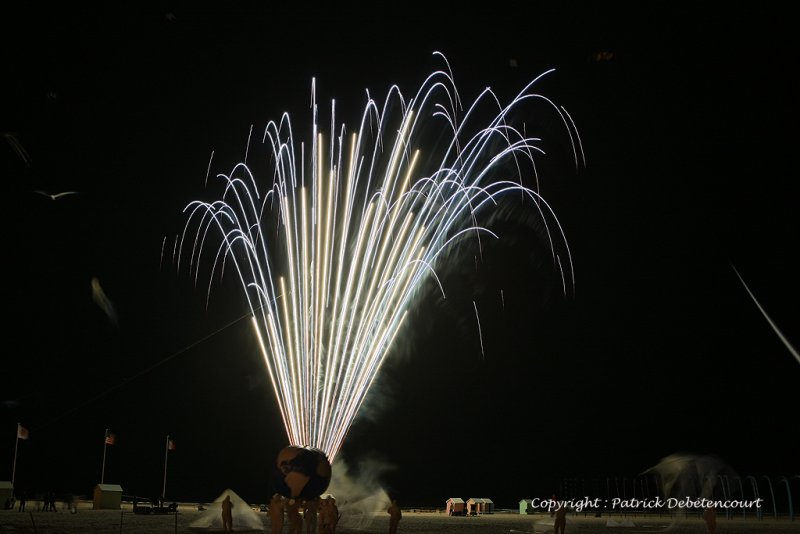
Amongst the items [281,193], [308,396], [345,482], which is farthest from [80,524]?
[345,482]

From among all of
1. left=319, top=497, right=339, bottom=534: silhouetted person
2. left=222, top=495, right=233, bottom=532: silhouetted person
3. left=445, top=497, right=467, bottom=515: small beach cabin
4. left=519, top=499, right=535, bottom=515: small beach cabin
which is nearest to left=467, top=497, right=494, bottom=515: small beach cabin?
left=445, top=497, right=467, bottom=515: small beach cabin

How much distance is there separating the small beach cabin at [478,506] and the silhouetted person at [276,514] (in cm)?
3959

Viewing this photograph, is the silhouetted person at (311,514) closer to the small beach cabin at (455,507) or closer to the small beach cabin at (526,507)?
the small beach cabin at (455,507)

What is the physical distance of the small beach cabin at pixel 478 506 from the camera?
63594 millimetres

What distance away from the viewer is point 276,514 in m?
25.1

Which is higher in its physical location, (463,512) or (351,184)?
(351,184)

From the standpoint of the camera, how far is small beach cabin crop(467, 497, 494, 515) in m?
63.6

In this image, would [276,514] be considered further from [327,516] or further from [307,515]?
[327,516]

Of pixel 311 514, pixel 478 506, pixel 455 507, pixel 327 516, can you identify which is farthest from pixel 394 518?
pixel 478 506

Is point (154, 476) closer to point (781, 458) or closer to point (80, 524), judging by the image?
point (80, 524)

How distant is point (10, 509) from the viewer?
47594 millimetres

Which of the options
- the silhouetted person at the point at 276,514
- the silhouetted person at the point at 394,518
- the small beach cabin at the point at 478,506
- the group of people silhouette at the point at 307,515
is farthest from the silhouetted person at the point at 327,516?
the small beach cabin at the point at 478,506

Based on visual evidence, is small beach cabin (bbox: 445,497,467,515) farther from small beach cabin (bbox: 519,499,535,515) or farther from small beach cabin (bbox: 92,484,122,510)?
small beach cabin (bbox: 92,484,122,510)

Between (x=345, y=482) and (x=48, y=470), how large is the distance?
42.6 m
